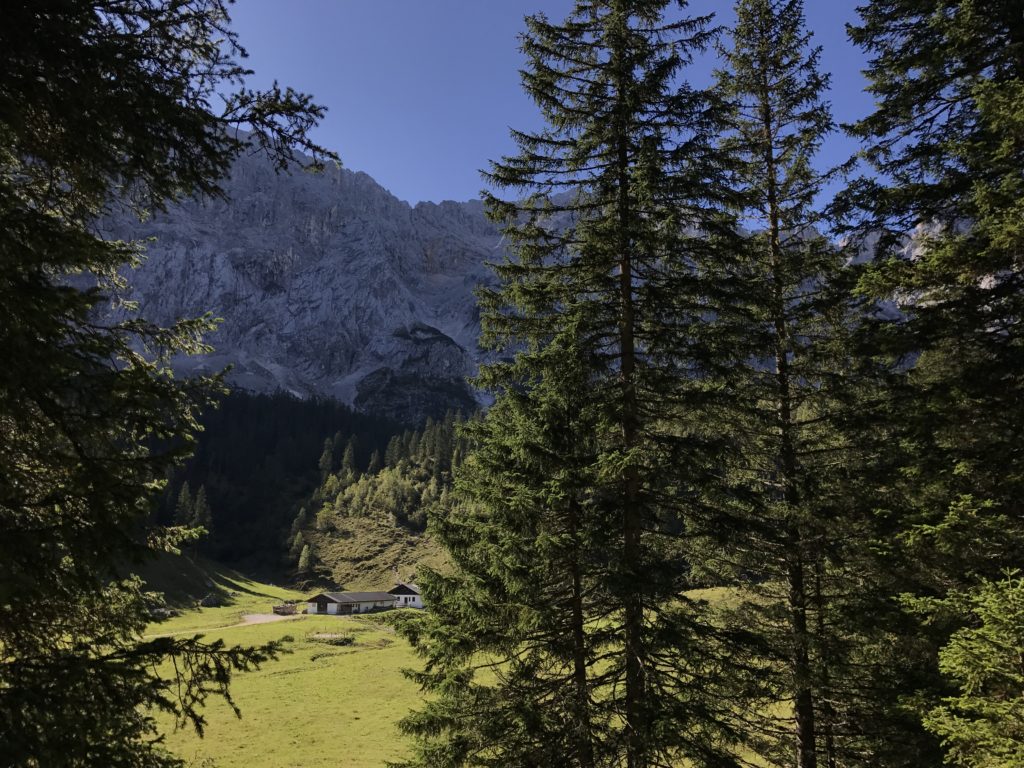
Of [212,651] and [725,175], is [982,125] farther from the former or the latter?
[212,651]

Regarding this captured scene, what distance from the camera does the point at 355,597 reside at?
83.0 meters

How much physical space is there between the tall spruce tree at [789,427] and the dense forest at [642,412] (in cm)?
9

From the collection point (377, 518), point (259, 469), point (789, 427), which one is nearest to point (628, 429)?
point (789, 427)

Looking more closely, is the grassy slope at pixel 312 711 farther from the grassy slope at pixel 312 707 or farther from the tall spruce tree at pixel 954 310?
the tall spruce tree at pixel 954 310

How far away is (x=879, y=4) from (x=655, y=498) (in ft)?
31.3

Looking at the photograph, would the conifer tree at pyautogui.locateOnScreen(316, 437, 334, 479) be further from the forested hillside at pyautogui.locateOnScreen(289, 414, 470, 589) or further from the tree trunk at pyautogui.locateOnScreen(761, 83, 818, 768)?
the tree trunk at pyautogui.locateOnScreen(761, 83, 818, 768)

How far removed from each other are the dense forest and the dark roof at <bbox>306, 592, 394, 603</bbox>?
77364 mm

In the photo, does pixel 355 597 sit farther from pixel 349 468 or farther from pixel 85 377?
pixel 85 377

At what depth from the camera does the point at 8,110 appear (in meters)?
4.24

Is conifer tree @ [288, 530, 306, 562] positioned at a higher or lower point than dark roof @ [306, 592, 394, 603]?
higher

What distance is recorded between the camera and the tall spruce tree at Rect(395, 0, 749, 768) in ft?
28.3

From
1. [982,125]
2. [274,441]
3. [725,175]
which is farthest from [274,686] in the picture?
[274,441]

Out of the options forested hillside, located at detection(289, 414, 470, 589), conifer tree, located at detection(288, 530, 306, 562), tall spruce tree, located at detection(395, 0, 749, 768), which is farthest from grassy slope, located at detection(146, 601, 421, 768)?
conifer tree, located at detection(288, 530, 306, 562)

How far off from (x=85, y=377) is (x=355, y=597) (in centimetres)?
8656
